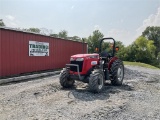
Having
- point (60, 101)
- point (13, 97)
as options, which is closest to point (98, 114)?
point (60, 101)

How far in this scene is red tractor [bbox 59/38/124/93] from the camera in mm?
6996

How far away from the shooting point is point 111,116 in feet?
15.8

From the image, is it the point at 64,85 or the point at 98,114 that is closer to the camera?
the point at 98,114

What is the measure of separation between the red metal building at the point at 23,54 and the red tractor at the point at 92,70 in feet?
13.9

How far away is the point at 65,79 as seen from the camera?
25.3 ft

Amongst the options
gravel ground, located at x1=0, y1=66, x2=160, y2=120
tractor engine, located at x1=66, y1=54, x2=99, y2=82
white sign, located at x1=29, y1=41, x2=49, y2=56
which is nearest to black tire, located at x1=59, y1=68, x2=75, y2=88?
tractor engine, located at x1=66, y1=54, x2=99, y2=82

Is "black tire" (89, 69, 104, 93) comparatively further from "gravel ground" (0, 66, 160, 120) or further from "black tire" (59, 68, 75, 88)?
"black tire" (59, 68, 75, 88)

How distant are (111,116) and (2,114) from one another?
2.58 meters

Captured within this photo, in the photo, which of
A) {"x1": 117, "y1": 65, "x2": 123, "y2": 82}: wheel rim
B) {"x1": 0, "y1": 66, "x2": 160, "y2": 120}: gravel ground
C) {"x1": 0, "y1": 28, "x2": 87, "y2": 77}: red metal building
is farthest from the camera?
{"x1": 0, "y1": 28, "x2": 87, "y2": 77}: red metal building

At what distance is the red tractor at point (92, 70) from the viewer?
700 cm

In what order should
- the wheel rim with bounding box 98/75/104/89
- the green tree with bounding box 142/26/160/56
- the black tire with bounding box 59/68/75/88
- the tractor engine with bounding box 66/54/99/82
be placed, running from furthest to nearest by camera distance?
the green tree with bounding box 142/26/160/56 < the black tire with bounding box 59/68/75/88 < the tractor engine with bounding box 66/54/99/82 < the wheel rim with bounding box 98/75/104/89

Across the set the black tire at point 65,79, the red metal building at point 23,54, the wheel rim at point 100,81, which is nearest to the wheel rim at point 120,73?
the wheel rim at point 100,81

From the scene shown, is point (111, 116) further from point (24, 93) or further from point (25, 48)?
point (25, 48)

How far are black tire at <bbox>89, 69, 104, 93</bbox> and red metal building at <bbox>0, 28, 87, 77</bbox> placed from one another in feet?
18.0
